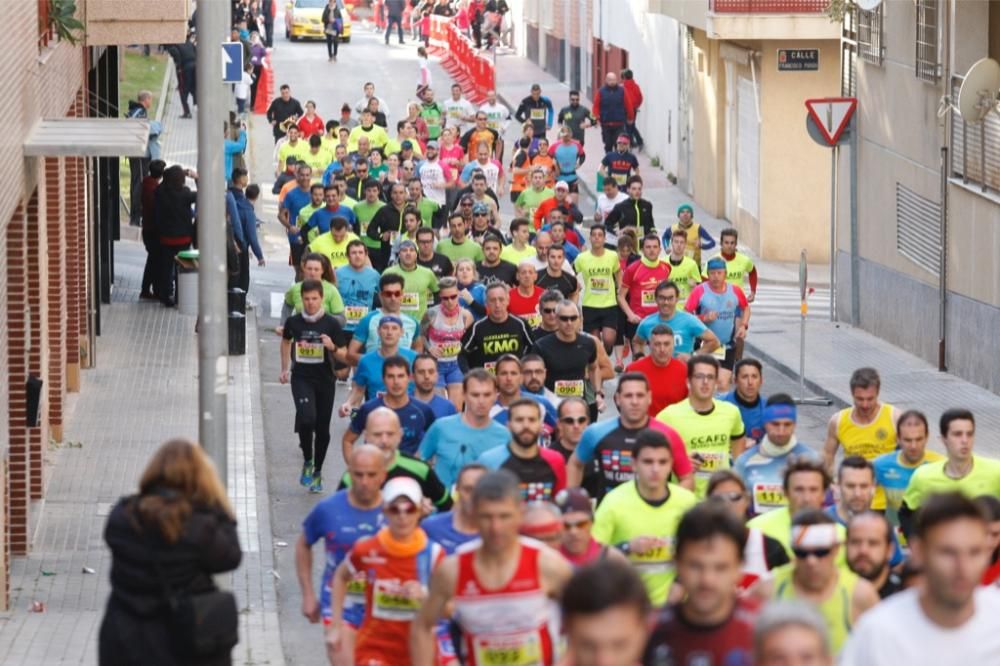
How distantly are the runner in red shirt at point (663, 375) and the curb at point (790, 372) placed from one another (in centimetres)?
671

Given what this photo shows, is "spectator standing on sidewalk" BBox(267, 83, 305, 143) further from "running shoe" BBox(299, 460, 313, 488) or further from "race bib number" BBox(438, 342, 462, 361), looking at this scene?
"race bib number" BBox(438, 342, 462, 361)

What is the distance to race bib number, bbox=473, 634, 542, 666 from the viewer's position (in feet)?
28.2

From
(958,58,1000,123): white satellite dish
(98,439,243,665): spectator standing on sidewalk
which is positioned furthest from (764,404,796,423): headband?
(958,58,1000,123): white satellite dish

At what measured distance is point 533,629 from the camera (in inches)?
338

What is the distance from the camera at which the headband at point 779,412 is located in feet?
40.9

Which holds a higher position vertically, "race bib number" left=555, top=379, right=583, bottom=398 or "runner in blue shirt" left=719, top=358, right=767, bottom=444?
"runner in blue shirt" left=719, top=358, right=767, bottom=444

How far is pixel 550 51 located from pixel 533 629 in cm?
5427

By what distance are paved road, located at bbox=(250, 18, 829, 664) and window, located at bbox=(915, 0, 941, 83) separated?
3.68m

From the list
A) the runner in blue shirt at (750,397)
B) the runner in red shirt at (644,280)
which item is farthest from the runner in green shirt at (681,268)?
the runner in blue shirt at (750,397)

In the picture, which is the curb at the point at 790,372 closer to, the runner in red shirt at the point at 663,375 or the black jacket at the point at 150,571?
the runner in red shirt at the point at 663,375

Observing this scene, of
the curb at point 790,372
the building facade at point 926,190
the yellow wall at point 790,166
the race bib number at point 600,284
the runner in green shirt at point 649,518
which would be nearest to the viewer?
the runner in green shirt at point 649,518

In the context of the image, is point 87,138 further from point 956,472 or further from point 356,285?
point 956,472

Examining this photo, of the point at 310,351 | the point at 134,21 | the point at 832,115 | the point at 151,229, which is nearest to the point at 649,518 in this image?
the point at 310,351

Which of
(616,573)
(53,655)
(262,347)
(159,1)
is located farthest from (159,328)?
(616,573)
